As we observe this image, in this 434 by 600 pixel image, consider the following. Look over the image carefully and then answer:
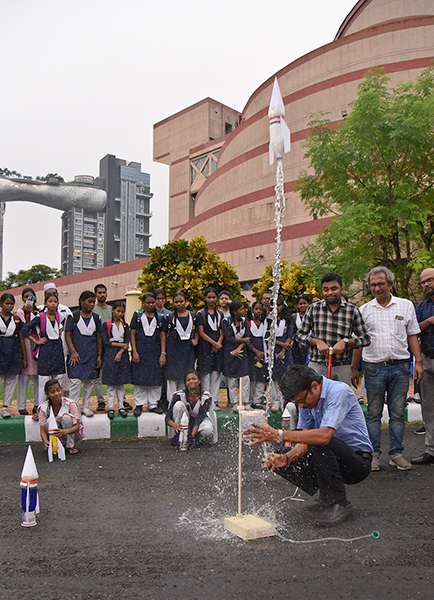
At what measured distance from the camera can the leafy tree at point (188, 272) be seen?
9.99 m

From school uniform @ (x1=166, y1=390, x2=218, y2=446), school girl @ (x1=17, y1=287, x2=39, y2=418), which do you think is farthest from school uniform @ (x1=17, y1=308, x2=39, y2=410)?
school uniform @ (x1=166, y1=390, x2=218, y2=446)

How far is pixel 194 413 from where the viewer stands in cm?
660

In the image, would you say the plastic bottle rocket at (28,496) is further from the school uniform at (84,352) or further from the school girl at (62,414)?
the school uniform at (84,352)

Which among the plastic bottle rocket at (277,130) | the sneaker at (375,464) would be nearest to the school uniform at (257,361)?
the sneaker at (375,464)

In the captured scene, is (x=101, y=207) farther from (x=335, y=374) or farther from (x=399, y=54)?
(x=335, y=374)

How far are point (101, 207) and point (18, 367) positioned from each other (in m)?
124

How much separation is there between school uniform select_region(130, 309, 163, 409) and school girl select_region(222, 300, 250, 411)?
1041mm

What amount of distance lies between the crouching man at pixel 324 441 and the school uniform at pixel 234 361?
3796mm

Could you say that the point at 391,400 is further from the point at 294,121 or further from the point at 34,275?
the point at 34,275

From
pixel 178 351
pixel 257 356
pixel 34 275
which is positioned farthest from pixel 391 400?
pixel 34 275

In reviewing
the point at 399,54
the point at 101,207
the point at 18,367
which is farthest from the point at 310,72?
the point at 101,207

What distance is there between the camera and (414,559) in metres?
3.25

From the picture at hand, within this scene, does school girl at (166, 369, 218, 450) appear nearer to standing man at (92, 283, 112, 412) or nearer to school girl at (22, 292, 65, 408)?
school girl at (22, 292, 65, 408)

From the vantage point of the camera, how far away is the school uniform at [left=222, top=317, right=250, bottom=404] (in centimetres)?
798
